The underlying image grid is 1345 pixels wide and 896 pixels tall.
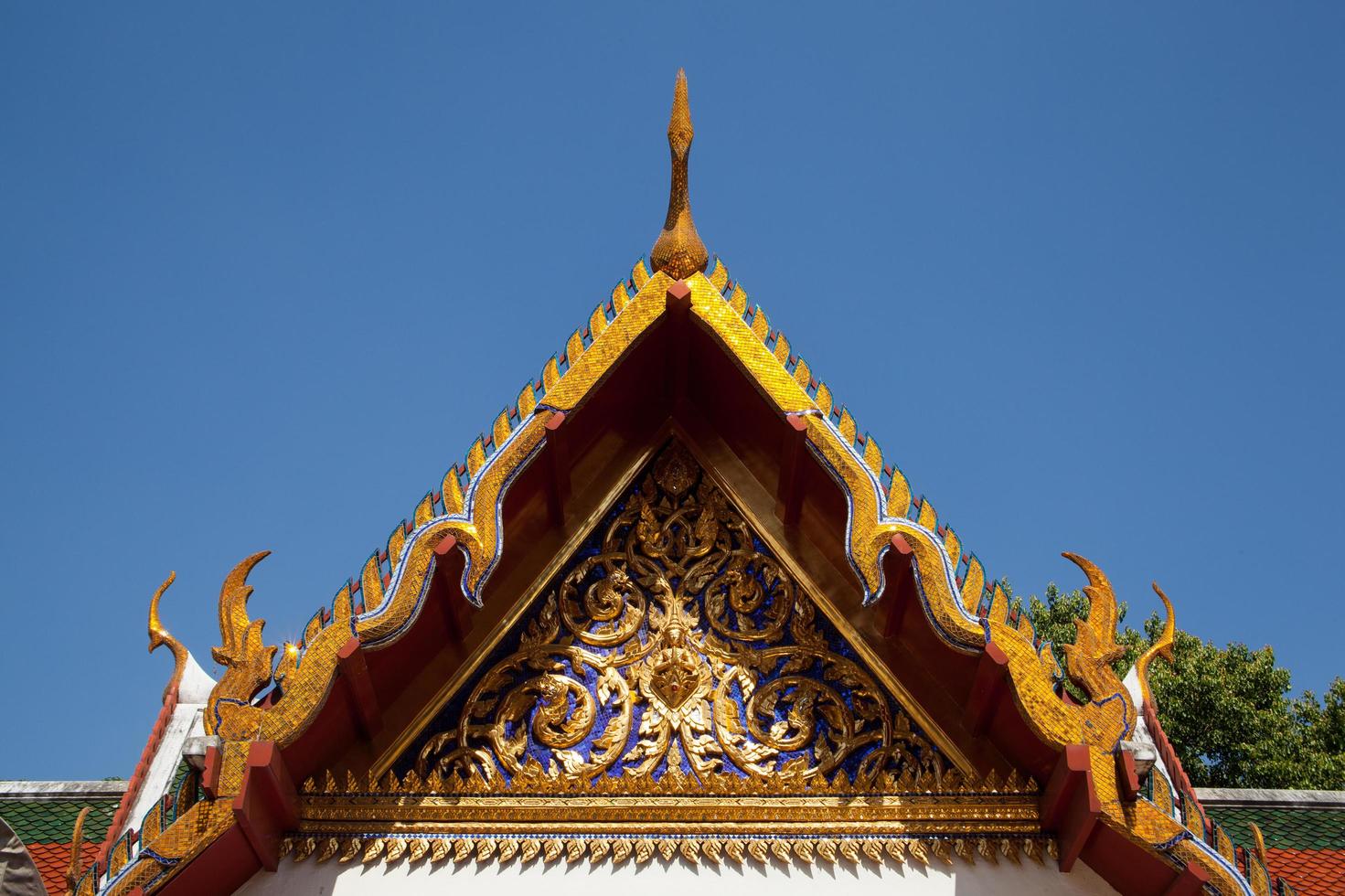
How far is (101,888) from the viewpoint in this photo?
550cm

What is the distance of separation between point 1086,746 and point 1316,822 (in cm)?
348

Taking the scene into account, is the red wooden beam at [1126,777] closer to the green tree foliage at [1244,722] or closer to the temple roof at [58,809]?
the temple roof at [58,809]

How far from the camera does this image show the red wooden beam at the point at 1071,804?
5.71 m

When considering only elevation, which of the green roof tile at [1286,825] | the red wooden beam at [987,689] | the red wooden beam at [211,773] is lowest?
the red wooden beam at [211,773]

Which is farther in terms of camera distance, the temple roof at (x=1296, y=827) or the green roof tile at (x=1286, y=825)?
the green roof tile at (x=1286, y=825)

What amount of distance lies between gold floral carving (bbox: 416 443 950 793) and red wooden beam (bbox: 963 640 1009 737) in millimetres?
233

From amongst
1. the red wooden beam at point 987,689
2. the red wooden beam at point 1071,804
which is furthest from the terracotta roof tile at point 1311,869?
the red wooden beam at point 987,689

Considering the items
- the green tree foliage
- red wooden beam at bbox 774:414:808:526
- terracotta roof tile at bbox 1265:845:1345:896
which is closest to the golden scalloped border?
red wooden beam at bbox 774:414:808:526

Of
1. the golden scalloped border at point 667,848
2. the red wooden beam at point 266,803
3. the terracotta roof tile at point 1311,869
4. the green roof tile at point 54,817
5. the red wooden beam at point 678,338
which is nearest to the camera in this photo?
the red wooden beam at point 266,803

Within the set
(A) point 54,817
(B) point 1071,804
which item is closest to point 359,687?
(B) point 1071,804

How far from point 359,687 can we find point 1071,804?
2.88 m

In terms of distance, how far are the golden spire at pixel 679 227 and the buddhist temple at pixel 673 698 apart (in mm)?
20

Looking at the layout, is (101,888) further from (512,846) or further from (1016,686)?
(1016,686)

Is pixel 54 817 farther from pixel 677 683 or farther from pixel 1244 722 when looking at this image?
pixel 1244 722
